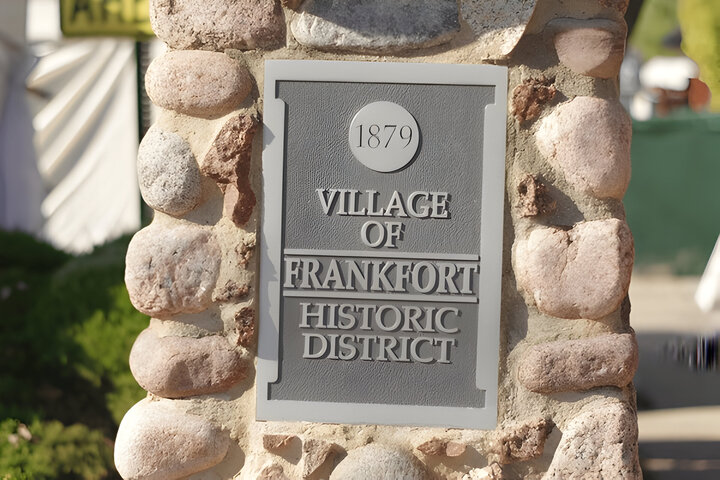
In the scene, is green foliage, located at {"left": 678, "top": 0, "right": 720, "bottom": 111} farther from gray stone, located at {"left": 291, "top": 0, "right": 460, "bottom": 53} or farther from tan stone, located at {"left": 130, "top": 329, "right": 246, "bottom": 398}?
tan stone, located at {"left": 130, "top": 329, "right": 246, "bottom": 398}

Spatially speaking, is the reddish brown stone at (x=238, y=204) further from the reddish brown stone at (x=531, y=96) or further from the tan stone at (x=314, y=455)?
the reddish brown stone at (x=531, y=96)

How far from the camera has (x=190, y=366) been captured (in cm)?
208

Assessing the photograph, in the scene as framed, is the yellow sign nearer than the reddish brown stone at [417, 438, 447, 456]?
No

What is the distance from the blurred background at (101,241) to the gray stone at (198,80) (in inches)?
60.0

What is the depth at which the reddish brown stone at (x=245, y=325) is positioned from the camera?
209cm

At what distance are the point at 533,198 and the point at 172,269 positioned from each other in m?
0.94

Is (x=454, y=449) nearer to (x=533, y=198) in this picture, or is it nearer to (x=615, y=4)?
(x=533, y=198)

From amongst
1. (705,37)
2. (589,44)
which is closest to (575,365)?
(589,44)

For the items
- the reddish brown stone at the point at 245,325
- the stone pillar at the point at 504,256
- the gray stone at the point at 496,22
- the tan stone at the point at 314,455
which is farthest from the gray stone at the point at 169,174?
the gray stone at the point at 496,22

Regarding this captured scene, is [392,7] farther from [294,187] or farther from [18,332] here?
[18,332]

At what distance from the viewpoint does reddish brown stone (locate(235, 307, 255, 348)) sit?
2088mm

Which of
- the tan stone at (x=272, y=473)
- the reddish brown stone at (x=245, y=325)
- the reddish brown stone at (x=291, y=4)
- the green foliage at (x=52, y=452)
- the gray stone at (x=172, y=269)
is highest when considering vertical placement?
the reddish brown stone at (x=291, y=4)

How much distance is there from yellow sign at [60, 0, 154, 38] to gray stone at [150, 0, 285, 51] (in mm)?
2048

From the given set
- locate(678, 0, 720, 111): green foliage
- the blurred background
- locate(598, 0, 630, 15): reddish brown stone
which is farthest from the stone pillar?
locate(678, 0, 720, 111): green foliage
